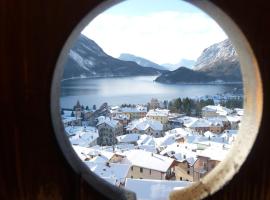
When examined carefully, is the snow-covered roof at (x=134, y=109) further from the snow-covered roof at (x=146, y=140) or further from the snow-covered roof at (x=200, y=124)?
the snow-covered roof at (x=200, y=124)

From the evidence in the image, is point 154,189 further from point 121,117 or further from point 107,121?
point 121,117

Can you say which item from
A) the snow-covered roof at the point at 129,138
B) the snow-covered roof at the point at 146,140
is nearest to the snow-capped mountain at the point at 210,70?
the snow-covered roof at the point at 146,140

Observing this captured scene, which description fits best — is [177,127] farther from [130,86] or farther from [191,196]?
[191,196]

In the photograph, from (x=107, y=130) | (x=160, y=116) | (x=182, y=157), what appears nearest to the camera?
(x=107, y=130)

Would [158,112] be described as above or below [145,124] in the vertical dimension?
above

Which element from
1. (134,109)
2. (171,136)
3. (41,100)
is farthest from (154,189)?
(171,136)

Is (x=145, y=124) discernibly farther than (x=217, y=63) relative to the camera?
No

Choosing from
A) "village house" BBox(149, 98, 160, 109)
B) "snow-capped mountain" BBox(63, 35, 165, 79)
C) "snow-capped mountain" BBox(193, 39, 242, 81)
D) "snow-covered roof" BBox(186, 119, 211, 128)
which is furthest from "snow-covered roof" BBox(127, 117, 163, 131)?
"snow-capped mountain" BBox(193, 39, 242, 81)
